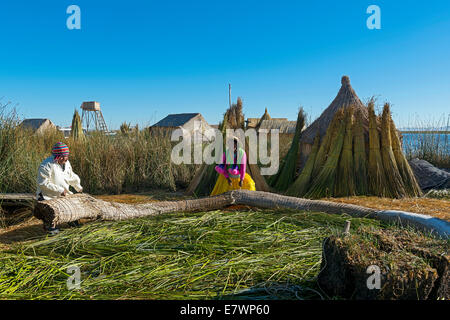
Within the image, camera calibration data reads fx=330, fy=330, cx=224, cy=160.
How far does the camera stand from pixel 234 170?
4953 mm

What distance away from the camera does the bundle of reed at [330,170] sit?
5.46 metres

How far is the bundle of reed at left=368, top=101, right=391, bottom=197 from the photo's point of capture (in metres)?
5.42

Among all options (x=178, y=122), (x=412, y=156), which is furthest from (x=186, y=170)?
(x=178, y=122)

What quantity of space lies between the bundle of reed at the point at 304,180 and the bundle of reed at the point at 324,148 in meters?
0.09

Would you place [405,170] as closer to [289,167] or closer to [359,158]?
[359,158]

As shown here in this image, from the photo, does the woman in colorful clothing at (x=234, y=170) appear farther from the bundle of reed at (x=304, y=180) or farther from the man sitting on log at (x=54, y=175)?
the man sitting on log at (x=54, y=175)

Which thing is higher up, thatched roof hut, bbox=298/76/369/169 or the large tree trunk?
thatched roof hut, bbox=298/76/369/169

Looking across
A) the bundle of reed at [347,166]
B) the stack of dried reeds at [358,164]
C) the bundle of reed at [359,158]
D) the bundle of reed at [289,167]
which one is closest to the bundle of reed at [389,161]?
the stack of dried reeds at [358,164]

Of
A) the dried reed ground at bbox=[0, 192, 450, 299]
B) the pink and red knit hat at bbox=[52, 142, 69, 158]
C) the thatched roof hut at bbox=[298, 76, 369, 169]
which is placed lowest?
the dried reed ground at bbox=[0, 192, 450, 299]

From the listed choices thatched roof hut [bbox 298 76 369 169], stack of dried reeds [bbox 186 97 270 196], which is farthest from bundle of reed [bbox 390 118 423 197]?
stack of dried reeds [bbox 186 97 270 196]

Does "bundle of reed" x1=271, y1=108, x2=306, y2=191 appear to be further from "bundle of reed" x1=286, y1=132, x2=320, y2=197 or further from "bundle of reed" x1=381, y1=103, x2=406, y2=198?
"bundle of reed" x1=381, y1=103, x2=406, y2=198

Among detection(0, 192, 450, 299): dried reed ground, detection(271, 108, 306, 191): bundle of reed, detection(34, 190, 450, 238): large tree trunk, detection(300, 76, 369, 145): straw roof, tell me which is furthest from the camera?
detection(300, 76, 369, 145): straw roof
